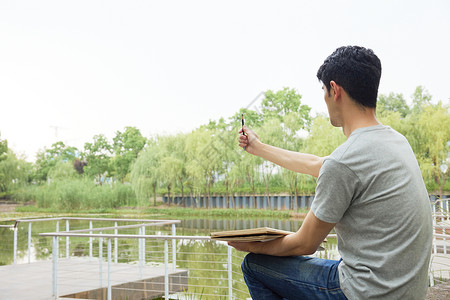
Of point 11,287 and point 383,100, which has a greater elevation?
point 383,100

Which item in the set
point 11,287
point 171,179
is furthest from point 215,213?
point 11,287

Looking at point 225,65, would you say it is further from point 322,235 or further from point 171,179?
point 322,235

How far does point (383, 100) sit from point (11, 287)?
2915 centimetres

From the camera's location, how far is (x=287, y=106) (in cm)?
2900

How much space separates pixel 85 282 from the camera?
4.76m

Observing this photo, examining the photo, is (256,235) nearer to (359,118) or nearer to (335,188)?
(335,188)

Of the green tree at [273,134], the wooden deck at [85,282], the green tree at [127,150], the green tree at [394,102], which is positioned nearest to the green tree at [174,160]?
the green tree at [273,134]

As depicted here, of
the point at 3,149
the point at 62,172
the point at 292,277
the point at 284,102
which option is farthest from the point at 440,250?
the point at 3,149

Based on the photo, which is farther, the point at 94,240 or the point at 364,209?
the point at 94,240

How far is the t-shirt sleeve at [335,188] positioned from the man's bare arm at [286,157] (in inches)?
15.6

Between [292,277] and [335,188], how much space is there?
0.89 feet

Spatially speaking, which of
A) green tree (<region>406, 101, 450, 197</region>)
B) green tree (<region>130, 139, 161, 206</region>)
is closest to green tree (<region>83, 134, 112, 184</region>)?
green tree (<region>130, 139, 161, 206</region>)

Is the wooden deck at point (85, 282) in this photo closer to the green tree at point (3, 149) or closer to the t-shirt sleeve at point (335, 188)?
the t-shirt sleeve at point (335, 188)

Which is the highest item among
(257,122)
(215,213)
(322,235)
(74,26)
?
(74,26)
